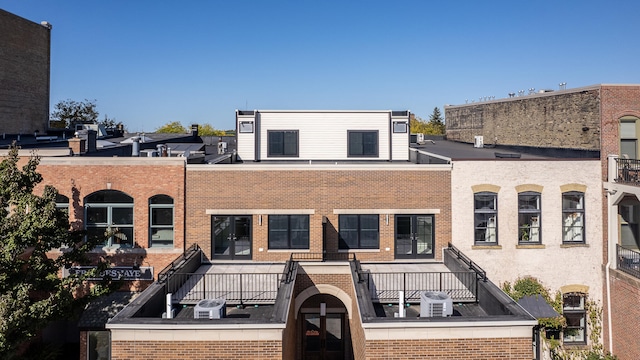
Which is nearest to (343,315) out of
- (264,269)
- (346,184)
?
(264,269)

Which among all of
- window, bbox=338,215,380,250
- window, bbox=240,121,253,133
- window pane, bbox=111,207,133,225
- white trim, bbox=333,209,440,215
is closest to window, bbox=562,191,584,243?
white trim, bbox=333,209,440,215

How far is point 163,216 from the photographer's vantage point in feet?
61.7

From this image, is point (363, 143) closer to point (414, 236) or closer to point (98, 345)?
point (414, 236)

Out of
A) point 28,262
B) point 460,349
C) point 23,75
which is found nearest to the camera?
point 460,349

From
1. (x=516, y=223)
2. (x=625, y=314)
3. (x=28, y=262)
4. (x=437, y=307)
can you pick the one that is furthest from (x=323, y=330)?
(x=625, y=314)

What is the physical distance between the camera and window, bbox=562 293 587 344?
19.3 metres

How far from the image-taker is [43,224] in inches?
544

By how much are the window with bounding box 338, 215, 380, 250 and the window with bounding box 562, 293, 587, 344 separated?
29.3 feet

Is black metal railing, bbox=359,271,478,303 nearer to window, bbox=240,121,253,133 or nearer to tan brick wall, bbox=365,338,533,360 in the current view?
tan brick wall, bbox=365,338,533,360

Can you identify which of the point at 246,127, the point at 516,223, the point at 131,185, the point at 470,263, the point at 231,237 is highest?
the point at 246,127

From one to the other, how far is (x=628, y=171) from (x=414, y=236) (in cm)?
959

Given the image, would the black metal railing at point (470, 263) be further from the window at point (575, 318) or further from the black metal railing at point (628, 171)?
the black metal railing at point (628, 171)

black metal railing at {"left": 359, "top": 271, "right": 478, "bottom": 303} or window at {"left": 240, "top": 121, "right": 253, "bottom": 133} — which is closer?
black metal railing at {"left": 359, "top": 271, "right": 478, "bottom": 303}

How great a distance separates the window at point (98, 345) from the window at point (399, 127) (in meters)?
17.0
